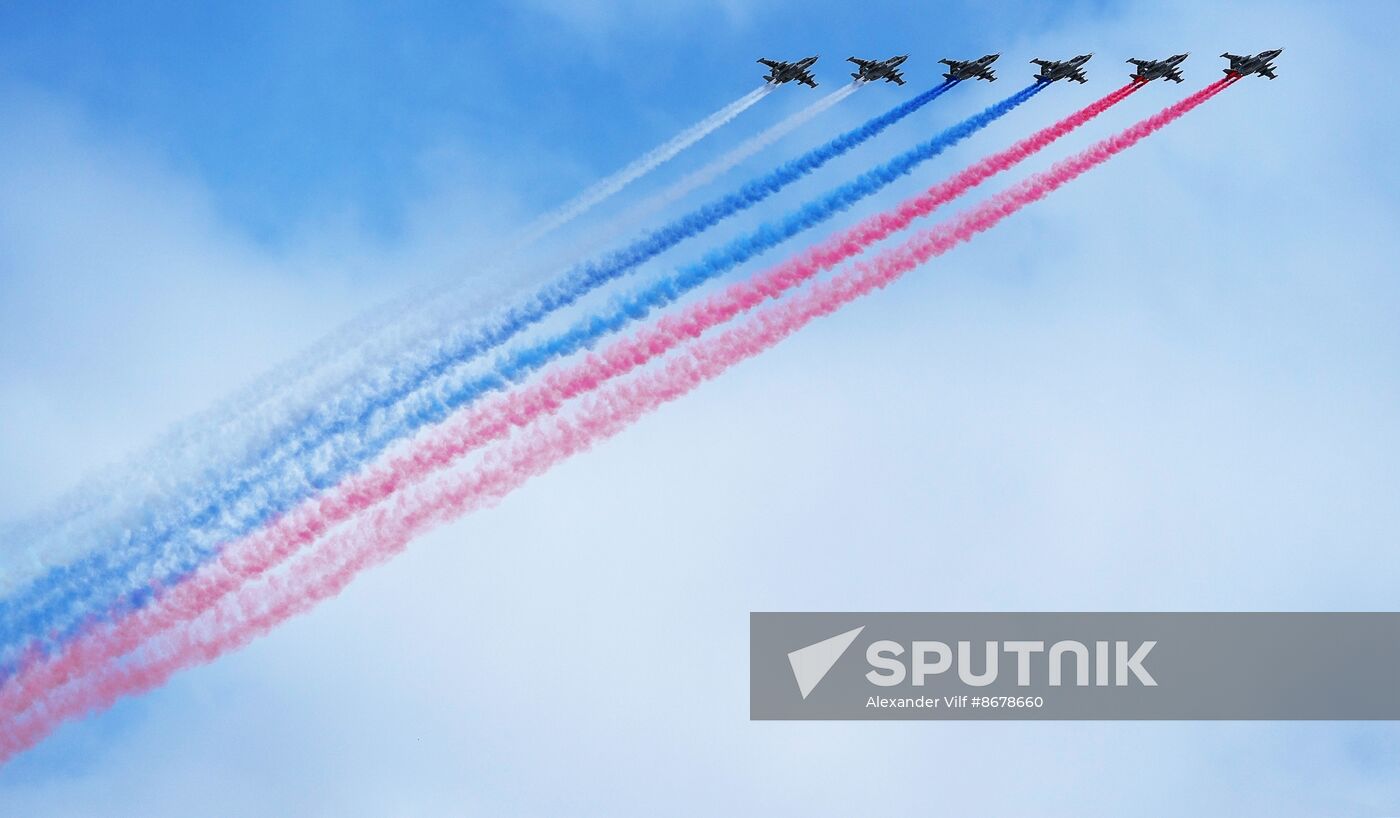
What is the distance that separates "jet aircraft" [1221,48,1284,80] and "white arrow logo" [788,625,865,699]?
28690mm

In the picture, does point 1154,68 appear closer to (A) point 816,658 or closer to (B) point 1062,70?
(B) point 1062,70

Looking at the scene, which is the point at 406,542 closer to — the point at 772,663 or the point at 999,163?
the point at 772,663

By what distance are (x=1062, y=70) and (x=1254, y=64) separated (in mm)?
7610

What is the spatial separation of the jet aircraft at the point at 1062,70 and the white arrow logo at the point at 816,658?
25440mm

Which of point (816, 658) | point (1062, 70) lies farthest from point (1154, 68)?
point (816, 658)

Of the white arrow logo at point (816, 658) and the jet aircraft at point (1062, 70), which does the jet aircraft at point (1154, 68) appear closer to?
the jet aircraft at point (1062, 70)

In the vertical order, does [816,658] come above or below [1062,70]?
below

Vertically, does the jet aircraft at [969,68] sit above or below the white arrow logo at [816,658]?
above

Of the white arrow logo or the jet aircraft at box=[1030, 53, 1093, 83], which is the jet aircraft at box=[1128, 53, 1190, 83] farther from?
the white arrow logo

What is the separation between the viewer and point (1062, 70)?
86312 mm

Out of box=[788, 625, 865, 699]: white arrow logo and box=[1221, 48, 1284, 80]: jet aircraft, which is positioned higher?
box=[1221, 48, 1284, 80]: jet aircraft

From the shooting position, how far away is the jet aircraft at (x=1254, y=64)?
85.1 m

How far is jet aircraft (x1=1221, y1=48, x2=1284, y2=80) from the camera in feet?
279

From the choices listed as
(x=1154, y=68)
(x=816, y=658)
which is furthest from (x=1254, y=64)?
(x=816, y=658)
